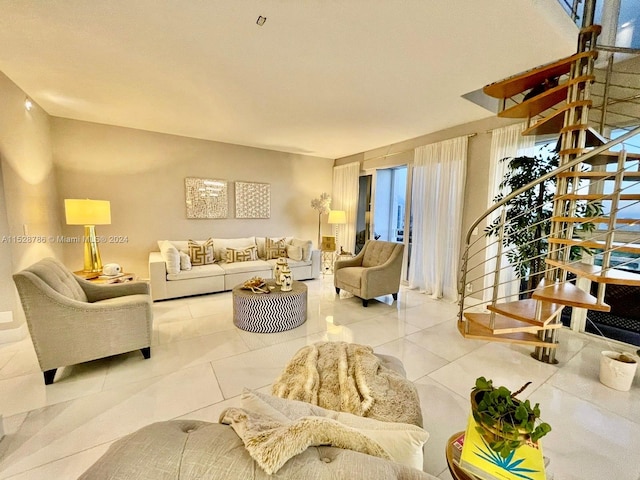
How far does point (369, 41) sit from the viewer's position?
2.11 meters

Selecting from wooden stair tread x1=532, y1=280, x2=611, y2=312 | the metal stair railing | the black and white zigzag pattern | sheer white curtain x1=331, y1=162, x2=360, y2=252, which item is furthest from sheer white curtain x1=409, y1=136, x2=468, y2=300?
the black and white zigzag pattern

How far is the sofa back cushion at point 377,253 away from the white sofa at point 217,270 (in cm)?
112

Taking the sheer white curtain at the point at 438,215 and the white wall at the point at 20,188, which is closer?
the white wall at the point at 20,188

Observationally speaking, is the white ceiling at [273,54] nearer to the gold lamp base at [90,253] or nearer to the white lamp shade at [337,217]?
the gold lamp base at [90,253]

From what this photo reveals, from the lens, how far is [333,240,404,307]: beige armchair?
12.5 ft

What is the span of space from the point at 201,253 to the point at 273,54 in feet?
10.6

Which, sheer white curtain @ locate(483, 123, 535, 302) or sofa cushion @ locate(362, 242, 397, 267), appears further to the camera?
sofa cushion @ locate(362, 242, 397, 267)

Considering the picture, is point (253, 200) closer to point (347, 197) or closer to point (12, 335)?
point (347, 197)

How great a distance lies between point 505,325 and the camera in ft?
7.13

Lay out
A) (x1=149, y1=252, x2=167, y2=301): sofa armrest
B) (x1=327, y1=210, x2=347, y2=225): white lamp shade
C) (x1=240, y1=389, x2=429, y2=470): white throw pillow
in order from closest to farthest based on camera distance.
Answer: (x1=240, y1=389, x2=429, y2=470): white throw pillow
(x1=149, y1=252, x2=167, y2=301): sofa armrest
(x1=327, y1=210, x2=347, y2=225): white lamp shade

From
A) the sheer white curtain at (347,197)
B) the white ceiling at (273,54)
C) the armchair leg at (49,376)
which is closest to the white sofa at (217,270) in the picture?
the sheer white curtain at (347,197)

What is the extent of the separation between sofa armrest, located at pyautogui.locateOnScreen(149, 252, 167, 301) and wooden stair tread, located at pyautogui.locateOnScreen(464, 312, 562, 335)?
386 centimetres

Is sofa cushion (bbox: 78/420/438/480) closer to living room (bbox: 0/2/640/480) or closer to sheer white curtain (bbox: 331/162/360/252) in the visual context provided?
living room (bbox: 0/2/640/480)

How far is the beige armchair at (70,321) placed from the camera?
1.92 m
